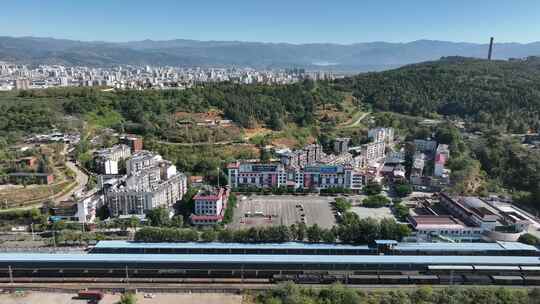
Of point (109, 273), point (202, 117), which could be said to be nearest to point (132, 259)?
point (109, 273)

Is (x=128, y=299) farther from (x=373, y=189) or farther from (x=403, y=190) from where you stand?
(x=403, y=190)

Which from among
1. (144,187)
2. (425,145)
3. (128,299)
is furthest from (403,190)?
(128,299)

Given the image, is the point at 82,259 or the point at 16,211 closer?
the point at 82,259

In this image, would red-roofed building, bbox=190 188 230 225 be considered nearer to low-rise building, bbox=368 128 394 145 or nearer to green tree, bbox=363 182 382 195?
green tree, bbox=363 182 382 195

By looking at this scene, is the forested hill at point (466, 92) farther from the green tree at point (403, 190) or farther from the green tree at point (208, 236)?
the green tree at point (208, 236)

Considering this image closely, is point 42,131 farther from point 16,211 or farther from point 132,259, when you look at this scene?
point 132,259

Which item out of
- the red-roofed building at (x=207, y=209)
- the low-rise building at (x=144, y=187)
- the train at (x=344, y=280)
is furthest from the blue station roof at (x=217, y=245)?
the low-rise building at (x=144, y=187)
